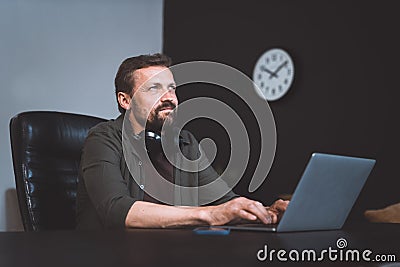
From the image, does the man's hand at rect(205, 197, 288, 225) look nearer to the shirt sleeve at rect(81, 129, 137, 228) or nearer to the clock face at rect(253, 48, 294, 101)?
the shirt sleeve at rect(81, 129, 137, 228)

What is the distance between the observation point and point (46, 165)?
2357mm

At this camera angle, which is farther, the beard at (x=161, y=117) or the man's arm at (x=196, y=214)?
the beard at (x=161, y=117)

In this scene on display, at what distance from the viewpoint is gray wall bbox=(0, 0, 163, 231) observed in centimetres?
309

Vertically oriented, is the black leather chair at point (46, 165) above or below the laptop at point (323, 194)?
below

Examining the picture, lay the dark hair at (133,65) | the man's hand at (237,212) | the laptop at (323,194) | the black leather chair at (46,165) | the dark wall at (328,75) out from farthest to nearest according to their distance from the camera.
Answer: the dark wall at (328,75) → the dark hair at (133,65) → the black leather chair at (46,165) → the man's hand at (237,212) → the laptop at (323,194)

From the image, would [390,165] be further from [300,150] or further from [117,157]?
[117,157]

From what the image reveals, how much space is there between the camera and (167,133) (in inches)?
93.1

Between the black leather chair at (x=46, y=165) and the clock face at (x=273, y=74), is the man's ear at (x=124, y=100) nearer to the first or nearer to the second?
the black leather chair at (x=46, y=165)

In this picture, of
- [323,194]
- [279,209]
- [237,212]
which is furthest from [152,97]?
[323,194]

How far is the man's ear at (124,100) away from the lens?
239 centimetres

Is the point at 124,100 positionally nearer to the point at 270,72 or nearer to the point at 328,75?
the point at 328,75

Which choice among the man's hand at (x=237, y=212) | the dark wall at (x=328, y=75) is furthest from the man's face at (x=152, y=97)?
the dark wall at (x=328, y=75)

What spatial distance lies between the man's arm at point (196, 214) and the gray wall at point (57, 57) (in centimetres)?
140

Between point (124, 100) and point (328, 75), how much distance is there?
7.70ft
